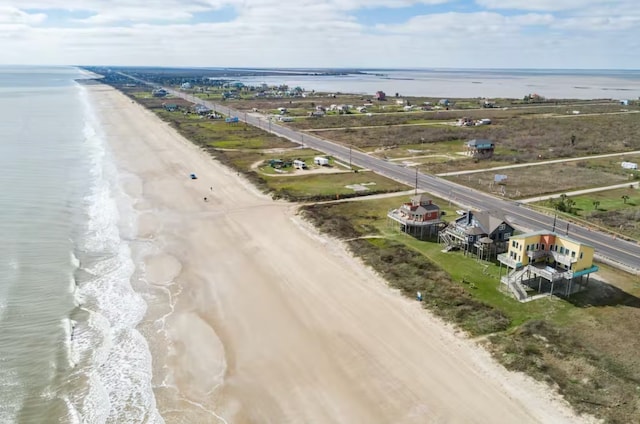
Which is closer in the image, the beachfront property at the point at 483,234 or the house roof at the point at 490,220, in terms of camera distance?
the beachfront property at the point at 483,234

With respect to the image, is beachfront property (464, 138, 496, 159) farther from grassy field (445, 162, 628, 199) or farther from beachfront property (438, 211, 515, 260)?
beachfront property (438, 211, 515, 260)

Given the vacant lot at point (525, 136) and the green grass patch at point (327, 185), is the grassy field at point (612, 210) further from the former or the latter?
the vacant lot at point (525, 136)

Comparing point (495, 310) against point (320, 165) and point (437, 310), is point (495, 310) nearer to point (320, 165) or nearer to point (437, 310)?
point (437, 310)

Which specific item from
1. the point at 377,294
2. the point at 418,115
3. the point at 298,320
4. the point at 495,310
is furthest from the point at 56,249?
the point at 418,115

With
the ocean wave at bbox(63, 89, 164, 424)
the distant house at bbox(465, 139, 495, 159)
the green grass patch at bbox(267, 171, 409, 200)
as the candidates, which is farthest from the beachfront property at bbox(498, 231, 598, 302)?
the distant house at bbox(465, 139, 495, 159)

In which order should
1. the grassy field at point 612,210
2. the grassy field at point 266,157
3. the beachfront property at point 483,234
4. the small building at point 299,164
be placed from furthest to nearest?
the small building at point 299,164, the grassy field at point 266,157, the grassy field at point 612,210, the beachfront property at point 483,234

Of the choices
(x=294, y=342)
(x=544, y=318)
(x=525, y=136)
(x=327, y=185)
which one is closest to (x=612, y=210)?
(x=544, y=318)

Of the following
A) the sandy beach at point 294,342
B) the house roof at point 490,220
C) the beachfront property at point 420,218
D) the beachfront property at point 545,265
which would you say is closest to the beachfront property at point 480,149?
the beachfront property at point 420,218
